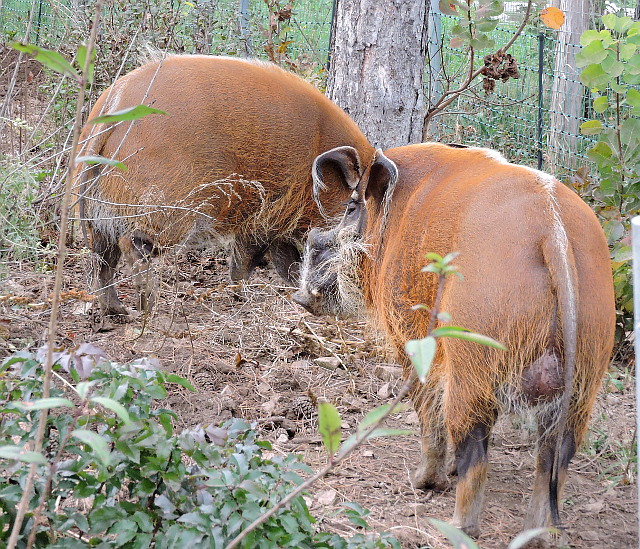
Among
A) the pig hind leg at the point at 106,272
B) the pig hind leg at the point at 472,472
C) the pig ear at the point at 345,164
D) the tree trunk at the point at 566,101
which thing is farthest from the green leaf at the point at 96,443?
the tree trunk at the point at 566,101

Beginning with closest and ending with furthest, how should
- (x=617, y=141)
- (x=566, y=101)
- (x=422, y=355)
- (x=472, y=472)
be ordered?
(x=422, y=355) < (x=472, y=472) < (x=617, y=141) < (x=566, y=101)

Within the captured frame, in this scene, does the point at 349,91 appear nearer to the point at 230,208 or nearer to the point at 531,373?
the point at 230,208

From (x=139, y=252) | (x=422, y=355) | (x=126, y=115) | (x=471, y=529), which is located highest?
(x=126, y=115)

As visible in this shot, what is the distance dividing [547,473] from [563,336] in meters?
0.51

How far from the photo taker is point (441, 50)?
21.6 ft

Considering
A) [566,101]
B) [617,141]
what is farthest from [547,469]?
[566,101]

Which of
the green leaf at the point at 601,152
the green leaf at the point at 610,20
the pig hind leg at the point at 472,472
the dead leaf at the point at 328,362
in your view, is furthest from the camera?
the dead leaf at the point at 328,362

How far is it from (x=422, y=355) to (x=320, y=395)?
291 centimetres

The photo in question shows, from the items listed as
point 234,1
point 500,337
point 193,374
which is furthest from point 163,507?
point 234,1

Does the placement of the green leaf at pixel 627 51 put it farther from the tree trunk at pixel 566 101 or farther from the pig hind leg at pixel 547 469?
the tree trunk at pixel 566 101

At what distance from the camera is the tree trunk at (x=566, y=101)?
7.61m

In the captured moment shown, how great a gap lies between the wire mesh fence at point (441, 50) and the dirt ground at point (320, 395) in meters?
2.26

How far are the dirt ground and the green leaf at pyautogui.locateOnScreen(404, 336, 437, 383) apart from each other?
124cm

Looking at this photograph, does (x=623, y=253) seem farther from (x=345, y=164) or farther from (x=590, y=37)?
(x=345, y=164)
